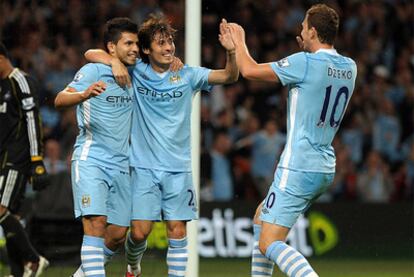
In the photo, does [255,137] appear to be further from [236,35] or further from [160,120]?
[236,35]

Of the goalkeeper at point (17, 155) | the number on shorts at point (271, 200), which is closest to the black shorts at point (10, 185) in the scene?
the goalkeeper at point (17, 155)

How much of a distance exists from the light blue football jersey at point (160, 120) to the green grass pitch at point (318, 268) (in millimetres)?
2747

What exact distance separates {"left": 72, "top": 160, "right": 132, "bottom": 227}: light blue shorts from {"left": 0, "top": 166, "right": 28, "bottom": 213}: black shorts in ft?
7.02

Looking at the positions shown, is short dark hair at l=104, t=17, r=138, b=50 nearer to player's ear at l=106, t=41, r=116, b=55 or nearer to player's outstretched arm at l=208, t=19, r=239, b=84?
player's ear at l=106, t=41, r=116, b=55

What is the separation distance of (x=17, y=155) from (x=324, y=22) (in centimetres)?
366

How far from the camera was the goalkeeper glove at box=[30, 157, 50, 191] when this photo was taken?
10.1m

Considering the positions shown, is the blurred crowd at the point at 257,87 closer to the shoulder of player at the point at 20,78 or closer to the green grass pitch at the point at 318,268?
the green grass pitch at the point at 318,268

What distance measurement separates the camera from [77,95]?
7953mm

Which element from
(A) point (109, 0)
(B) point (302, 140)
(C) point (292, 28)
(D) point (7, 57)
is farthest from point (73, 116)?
(B) point (302, 140)

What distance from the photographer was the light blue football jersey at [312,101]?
7812 mm

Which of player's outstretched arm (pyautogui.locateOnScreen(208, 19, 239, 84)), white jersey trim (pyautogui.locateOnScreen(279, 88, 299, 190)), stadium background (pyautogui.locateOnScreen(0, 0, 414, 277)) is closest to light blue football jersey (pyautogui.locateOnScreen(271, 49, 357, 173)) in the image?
white jersey trim (pyautogui.locateOnScreen(279, 88, 299, 190))

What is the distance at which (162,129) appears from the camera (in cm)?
838

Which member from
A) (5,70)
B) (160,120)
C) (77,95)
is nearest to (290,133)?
(160,120)

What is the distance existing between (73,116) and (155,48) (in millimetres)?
4851
